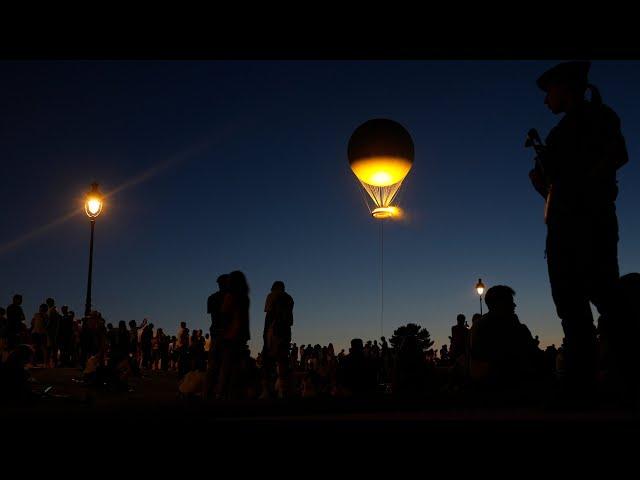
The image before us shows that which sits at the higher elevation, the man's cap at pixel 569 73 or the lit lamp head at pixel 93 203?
the lit lamp head at pixel 93 203

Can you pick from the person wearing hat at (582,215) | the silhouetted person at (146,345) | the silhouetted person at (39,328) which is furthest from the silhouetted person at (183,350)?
the person wearing hat at (582,215)

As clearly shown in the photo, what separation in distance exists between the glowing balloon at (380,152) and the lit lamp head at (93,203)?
794 centimetres

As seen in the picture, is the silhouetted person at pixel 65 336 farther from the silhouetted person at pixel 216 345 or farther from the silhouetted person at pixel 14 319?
the silhouetted person at pixel 216 345

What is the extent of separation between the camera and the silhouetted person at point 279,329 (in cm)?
939

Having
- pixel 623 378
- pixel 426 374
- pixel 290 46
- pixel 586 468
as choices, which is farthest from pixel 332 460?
pixel 426 374

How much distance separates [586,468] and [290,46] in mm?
2627

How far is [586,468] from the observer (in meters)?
1.82

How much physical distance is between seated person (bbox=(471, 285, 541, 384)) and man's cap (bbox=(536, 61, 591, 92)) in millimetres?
2631

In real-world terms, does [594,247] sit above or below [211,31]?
below

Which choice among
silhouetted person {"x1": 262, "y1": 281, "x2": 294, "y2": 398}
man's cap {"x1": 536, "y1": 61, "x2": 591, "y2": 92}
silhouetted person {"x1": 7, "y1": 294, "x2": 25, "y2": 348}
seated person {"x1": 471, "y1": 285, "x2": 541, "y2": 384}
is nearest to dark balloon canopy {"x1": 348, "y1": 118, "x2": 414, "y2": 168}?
silhouetted person {"x1": 262, "y1": 281, "x2": 294, "y2": 398}

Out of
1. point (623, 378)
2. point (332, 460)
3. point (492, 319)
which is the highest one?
point (492, 319)

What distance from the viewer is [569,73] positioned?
3359 millimetres

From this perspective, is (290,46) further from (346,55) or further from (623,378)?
(623,378)

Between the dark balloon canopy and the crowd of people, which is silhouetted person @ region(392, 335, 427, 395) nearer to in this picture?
the crowd of people
